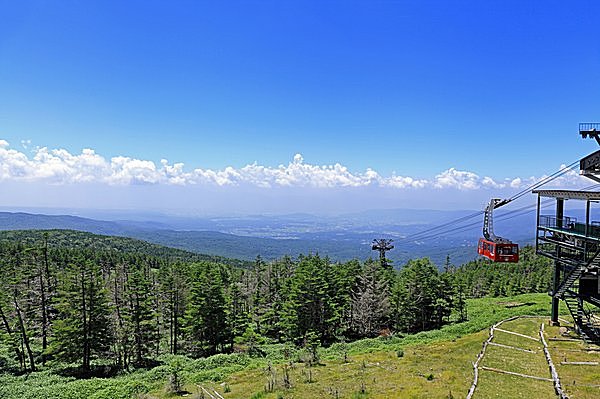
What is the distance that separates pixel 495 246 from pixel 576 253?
5.72 meters

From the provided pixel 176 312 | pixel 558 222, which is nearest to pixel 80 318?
pixel 176 312

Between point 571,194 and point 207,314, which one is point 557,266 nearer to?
point 571,194

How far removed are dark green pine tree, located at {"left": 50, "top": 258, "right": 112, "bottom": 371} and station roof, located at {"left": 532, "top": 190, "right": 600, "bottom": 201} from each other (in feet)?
117

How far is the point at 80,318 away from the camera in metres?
33.3

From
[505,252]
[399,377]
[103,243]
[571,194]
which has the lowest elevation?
[103,243]

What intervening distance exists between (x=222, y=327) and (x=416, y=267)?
73.7 ft

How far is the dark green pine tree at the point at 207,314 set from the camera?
38.9m

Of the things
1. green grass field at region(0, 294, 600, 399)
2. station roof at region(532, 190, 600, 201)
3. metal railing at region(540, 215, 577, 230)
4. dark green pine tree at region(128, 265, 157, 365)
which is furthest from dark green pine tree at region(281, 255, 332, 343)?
station roof at region(532, 190, 600, 201)

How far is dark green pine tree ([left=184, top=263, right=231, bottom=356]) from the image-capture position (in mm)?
38906

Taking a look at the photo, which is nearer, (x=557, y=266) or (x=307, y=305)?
(x=557, y=266)

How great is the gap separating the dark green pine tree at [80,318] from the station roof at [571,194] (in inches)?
1405

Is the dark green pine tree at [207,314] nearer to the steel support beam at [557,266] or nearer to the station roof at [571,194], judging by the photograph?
the steel support beam at [557,266]

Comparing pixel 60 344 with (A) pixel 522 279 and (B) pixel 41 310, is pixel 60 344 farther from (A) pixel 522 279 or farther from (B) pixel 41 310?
(A) pixel 522 279

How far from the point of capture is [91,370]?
33844 millimetres
